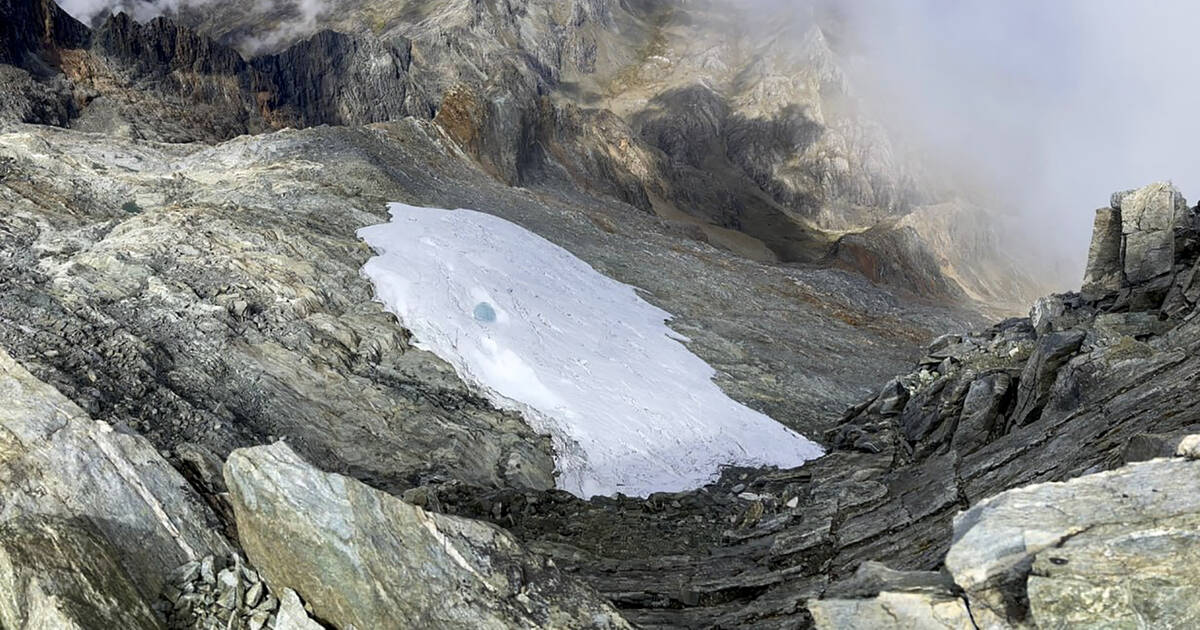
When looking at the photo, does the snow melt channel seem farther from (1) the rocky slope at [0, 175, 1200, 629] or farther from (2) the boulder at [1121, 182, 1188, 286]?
(2) the boulder at [1121, 182, 1188, 286]

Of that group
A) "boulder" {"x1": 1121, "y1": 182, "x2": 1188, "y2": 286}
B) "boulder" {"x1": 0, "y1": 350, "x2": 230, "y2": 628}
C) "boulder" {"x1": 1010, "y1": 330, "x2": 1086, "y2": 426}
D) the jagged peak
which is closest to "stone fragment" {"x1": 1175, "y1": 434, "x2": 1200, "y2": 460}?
"boulder" {"x1": 1010, "y1": 330, "x2": 1086, "y2": 426}

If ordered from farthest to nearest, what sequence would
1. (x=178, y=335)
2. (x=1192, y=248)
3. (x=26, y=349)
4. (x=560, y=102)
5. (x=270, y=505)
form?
(x=560, y=102) → (x=1192, y=248) → (x=178, y=335) → (x=26, y=349) → (x=270, y=505)

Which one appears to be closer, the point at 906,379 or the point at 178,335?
the point at 178,335

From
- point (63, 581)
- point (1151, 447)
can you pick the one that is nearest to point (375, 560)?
point (63, 581)

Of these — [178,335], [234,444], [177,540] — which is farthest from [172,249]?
[177,540]

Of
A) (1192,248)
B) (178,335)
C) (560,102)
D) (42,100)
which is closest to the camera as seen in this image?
(178,335)

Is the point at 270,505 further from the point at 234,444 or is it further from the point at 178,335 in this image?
the point at 178,335

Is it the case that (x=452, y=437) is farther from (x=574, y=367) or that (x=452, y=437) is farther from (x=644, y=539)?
(x=574, y=367)
